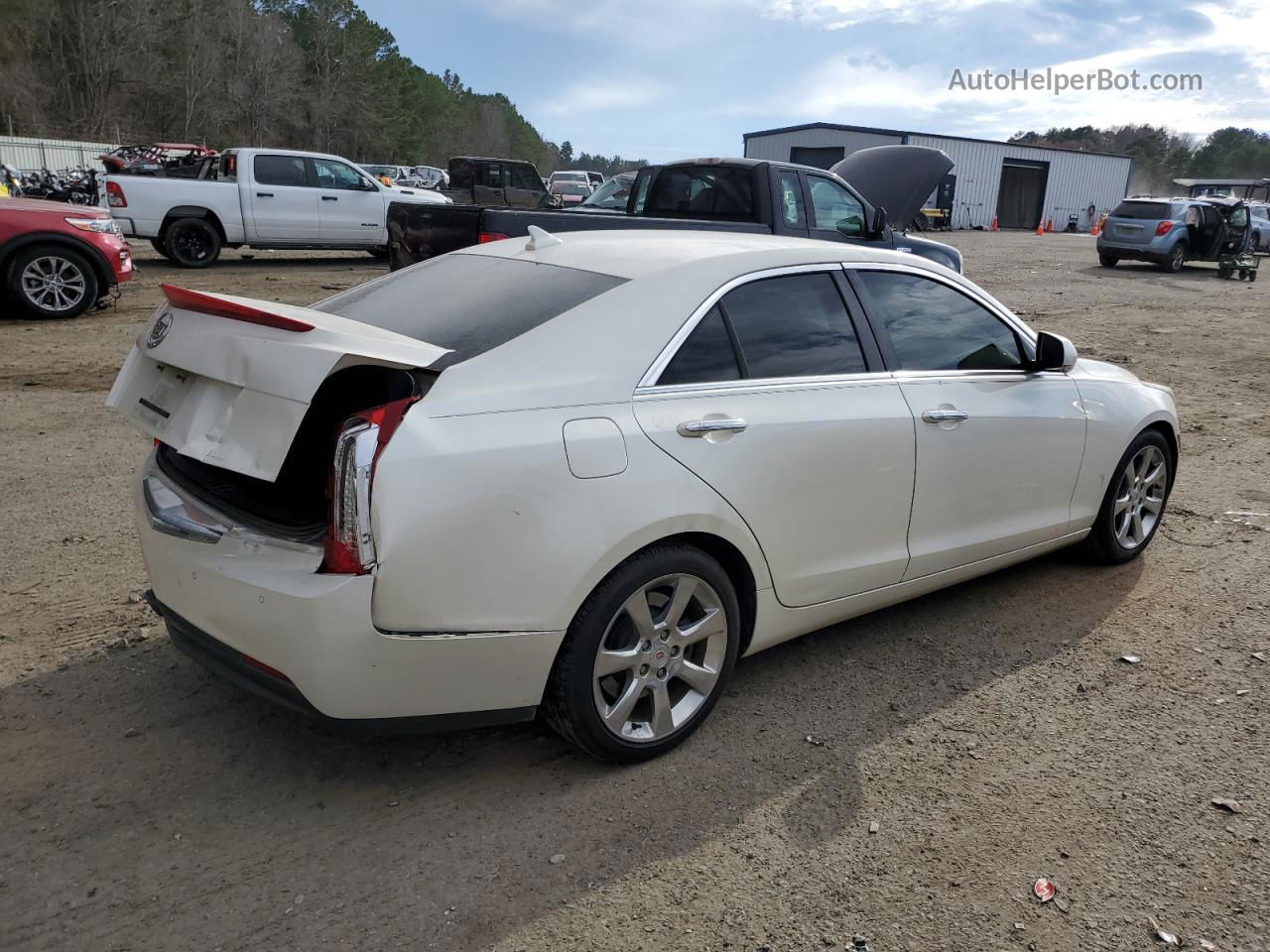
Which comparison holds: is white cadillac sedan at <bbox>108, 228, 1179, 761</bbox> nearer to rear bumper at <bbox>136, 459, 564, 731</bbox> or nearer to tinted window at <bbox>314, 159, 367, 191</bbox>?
rear bumper at <bbox>136, 459, 564, 731</bbox>

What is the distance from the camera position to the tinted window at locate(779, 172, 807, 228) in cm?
977

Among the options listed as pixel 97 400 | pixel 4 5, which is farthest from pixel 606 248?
pixel 4 5

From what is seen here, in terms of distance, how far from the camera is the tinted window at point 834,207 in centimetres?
1012

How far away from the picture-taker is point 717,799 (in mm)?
2990

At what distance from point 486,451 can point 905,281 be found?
208 centimetres

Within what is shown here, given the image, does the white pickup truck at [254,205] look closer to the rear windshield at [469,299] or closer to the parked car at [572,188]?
the rear windshield at [469,299]

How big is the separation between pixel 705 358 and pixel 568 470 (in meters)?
0.72

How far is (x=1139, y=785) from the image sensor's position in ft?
10.3

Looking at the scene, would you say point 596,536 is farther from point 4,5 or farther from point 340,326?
point 4,5

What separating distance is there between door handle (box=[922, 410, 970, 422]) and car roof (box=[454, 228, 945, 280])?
25.2 inches

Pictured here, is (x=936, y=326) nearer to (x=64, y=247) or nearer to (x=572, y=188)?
(x=64, y=247)

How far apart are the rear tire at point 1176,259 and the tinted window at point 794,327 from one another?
75.1ft

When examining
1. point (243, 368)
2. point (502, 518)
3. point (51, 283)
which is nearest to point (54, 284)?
point (51, 283)

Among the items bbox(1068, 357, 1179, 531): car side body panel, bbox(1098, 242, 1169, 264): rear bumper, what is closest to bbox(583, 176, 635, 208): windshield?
bbox(1068, 357, 1179, 531): car side body panel
